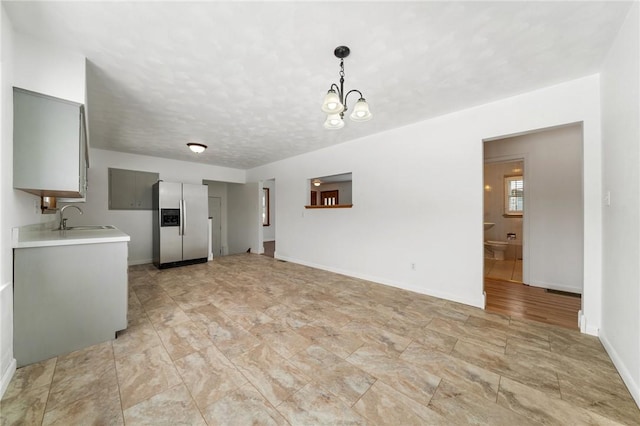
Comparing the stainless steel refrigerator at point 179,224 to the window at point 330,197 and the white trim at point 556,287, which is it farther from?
the white trim at point 556,287

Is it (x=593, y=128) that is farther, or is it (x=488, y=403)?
(x=593, y=128)

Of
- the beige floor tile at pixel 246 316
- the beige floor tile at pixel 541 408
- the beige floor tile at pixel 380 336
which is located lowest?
the beige floor tile at pixel 541 408

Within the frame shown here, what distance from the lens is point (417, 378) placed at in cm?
167

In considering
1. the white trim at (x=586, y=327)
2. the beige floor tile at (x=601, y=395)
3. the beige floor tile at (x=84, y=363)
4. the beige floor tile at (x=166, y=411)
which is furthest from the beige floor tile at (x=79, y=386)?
the white trim at (x=586, y=327)

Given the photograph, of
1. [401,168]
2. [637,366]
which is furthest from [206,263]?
[637,366]

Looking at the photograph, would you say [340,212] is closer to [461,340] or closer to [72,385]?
[461,340]

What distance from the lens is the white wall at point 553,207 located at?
3.41 meters

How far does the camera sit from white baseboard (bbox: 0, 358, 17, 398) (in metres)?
1.52

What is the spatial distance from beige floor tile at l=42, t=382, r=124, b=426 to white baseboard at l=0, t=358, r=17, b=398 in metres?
0.40

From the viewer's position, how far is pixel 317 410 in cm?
140

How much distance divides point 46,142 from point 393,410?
122 inches

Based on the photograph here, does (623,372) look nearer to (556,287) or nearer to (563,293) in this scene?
(563,293)

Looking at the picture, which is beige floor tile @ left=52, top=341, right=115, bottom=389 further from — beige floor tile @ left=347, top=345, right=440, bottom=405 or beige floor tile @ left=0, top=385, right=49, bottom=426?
beige floor tile @ left=347, top=345, right=440, bottom=405

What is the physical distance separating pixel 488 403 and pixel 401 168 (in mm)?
2902
